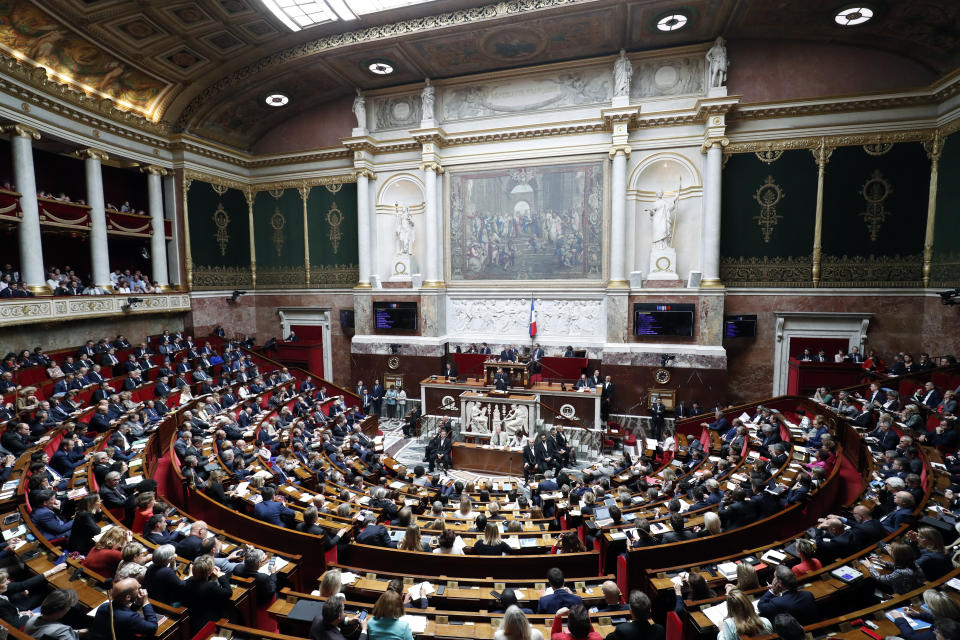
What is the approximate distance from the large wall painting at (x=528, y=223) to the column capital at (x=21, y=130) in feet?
43.4

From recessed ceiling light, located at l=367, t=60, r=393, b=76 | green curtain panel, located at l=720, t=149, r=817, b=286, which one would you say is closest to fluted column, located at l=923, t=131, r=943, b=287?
green curtain panel, located at l=720, t=149, r=817, b=286

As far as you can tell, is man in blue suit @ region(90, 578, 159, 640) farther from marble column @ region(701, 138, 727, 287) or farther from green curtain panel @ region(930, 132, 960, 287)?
green curtain panel @ region(930, 132, 960, 287)

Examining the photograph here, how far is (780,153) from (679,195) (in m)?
3.40

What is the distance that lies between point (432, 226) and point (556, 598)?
618 inches

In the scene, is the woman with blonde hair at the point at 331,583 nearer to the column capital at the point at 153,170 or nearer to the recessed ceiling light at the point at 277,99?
the column capital at the point at 153,170

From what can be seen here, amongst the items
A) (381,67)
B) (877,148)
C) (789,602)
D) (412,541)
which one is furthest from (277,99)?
(877,148)

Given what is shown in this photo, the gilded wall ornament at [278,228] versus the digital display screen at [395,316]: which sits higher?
the gilded wall ornament at [278,228]

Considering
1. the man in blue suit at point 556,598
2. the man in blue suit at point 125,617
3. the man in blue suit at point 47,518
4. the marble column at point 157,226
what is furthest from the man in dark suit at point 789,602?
the marble column at point 157,226

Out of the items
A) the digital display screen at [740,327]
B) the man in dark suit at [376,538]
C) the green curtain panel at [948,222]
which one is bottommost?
the man in dark suit at [376,538]

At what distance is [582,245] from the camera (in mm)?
17266

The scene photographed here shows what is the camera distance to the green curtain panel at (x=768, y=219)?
1523cm

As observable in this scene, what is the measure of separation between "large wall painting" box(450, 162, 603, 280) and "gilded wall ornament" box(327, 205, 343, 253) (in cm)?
534

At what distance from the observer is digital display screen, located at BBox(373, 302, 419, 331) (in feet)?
60.1

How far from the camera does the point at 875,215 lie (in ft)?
47.9
